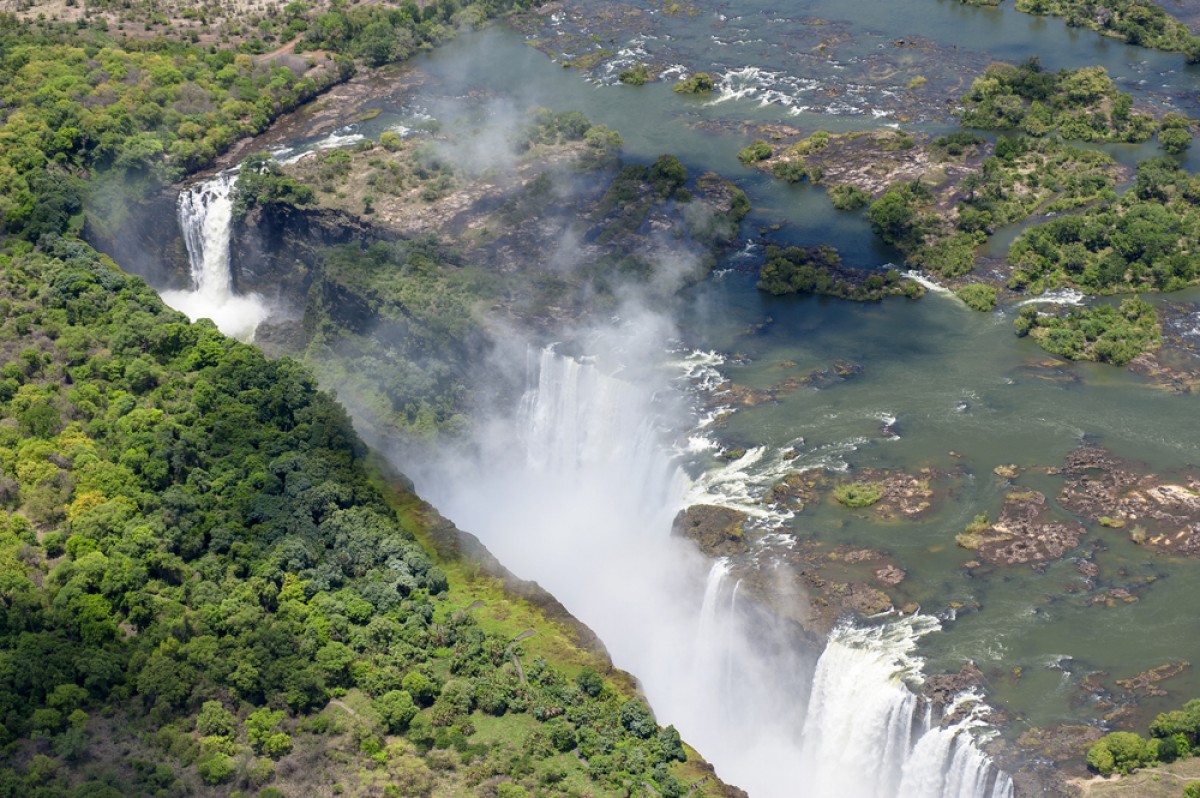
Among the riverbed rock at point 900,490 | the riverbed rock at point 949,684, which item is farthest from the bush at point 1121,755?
the riverbed rock at point 900,490

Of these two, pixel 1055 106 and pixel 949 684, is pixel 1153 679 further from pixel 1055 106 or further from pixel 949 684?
pixel 1055 106

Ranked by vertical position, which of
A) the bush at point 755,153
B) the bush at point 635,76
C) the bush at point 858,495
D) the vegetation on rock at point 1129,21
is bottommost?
the bush at point 858,495

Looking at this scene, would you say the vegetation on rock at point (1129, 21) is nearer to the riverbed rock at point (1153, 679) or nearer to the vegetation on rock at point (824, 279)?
the vegetation on rock at point (824, 279)

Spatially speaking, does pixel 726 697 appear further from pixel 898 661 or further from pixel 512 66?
pixel 512 66

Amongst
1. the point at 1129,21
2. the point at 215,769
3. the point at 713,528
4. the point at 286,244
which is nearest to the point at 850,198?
the point at 713,528

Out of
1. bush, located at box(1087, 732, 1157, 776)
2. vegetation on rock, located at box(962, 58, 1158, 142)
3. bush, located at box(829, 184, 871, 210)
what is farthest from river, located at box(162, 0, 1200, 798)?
vegetation on rock, located at box(962, 58, 1158, 142)

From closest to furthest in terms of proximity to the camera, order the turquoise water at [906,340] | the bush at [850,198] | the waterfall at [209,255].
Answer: the turquoise water at [906,340]
the bush at [850,198]
the waterfall at [209,255]

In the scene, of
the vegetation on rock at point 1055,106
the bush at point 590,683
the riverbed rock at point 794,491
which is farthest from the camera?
the vegetation on rock at point 1055,106

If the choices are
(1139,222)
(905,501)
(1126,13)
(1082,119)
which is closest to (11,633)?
(905,501)
